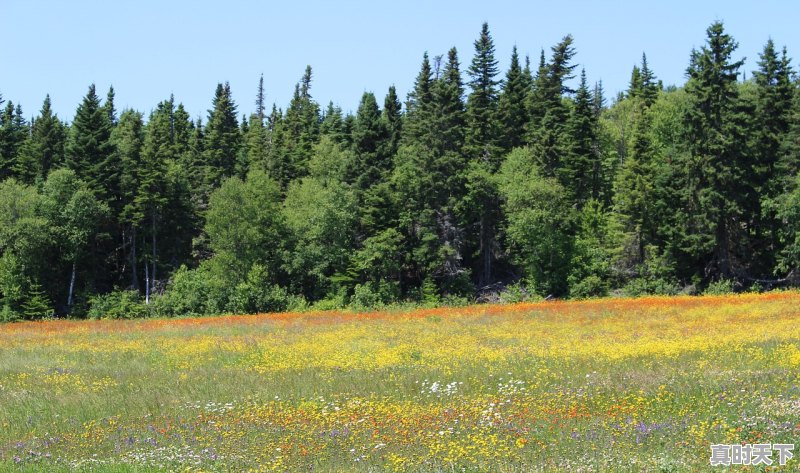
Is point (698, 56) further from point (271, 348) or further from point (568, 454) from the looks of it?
point (568, 454)

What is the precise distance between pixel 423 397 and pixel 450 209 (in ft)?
135

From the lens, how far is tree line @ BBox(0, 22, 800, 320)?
1900 inches

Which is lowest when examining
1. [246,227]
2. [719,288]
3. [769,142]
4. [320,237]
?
[719,288]

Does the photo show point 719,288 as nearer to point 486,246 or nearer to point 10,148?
point 486,246

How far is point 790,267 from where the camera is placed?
47.4 meters

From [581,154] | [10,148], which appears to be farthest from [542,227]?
[10,148]

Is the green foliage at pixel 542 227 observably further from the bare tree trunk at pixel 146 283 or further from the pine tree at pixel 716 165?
the bare tree trunk at pixel 146 283

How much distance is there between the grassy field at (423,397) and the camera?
9.94m

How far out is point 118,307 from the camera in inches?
2205

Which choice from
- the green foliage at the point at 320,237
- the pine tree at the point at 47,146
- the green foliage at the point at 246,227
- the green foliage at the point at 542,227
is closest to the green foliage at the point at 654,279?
the green foliage at the point at 542,227

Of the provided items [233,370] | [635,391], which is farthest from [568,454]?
[233,370]

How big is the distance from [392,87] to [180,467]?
57.1 m
